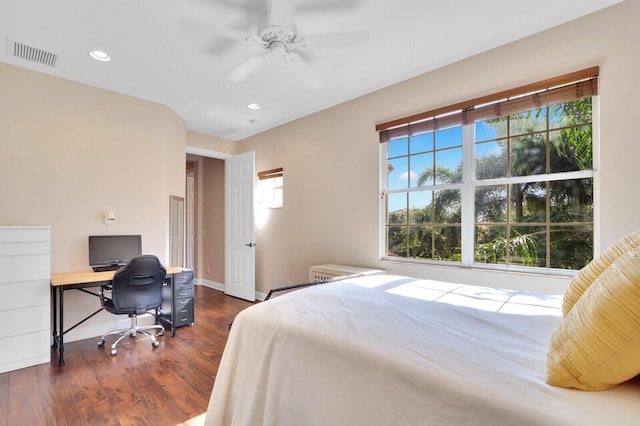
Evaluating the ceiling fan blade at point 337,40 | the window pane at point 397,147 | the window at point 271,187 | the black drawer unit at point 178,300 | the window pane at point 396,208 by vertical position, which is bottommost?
the black drawer unit at point 178,300

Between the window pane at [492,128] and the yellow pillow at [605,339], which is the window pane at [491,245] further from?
the yellow pillow at [605,339]

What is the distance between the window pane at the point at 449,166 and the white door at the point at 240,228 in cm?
275

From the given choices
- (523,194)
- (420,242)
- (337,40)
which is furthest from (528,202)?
(337,40)

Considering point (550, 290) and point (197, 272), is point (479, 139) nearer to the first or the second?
point (550, 290)

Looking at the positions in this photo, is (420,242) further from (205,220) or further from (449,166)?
(205,220)

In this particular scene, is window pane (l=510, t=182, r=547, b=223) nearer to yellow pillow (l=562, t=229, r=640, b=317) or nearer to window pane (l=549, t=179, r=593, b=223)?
window pane (l=549, t=179, r=593, b=223)

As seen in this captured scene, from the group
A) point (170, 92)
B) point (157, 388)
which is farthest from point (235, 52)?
point (157, 388)

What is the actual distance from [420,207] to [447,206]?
289mm

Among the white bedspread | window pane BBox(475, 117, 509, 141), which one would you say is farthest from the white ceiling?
the white bedspread

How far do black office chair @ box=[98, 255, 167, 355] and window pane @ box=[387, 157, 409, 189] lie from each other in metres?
2.58

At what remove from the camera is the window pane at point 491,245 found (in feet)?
8.96

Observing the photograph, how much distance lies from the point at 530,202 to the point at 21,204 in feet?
15.2

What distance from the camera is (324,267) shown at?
11.8ft

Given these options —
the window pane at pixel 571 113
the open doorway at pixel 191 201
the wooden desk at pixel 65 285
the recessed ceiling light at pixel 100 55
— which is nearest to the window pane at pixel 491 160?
the window pane at pixel 571 113
